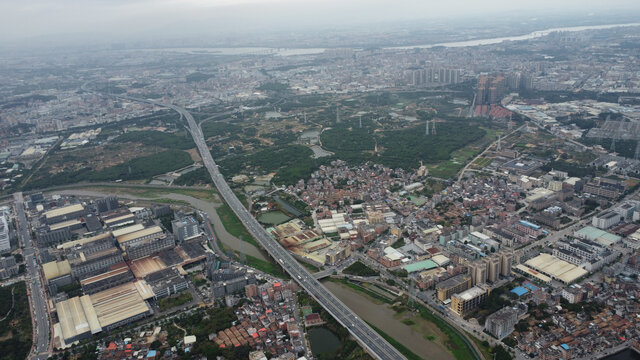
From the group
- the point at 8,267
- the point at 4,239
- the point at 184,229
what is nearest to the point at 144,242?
the point at 184,229

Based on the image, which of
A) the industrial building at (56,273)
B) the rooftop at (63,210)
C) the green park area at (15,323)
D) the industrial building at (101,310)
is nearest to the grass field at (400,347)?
the industrial building at (101,310)

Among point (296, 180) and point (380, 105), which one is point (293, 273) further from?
point (380, 105)

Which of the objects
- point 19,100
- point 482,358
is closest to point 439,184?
point 482,358

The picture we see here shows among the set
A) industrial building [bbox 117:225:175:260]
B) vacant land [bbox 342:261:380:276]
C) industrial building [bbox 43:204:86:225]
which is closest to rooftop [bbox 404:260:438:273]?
vacant land [bbox 342:261:380:276]

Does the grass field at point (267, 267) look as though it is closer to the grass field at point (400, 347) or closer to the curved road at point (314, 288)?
the curved road at point (314, 288)

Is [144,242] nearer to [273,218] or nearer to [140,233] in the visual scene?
[140,233]

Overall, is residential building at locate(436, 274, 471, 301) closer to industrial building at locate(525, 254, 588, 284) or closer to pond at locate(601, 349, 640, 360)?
industrial building at locate(525, 254, 588, 284)
